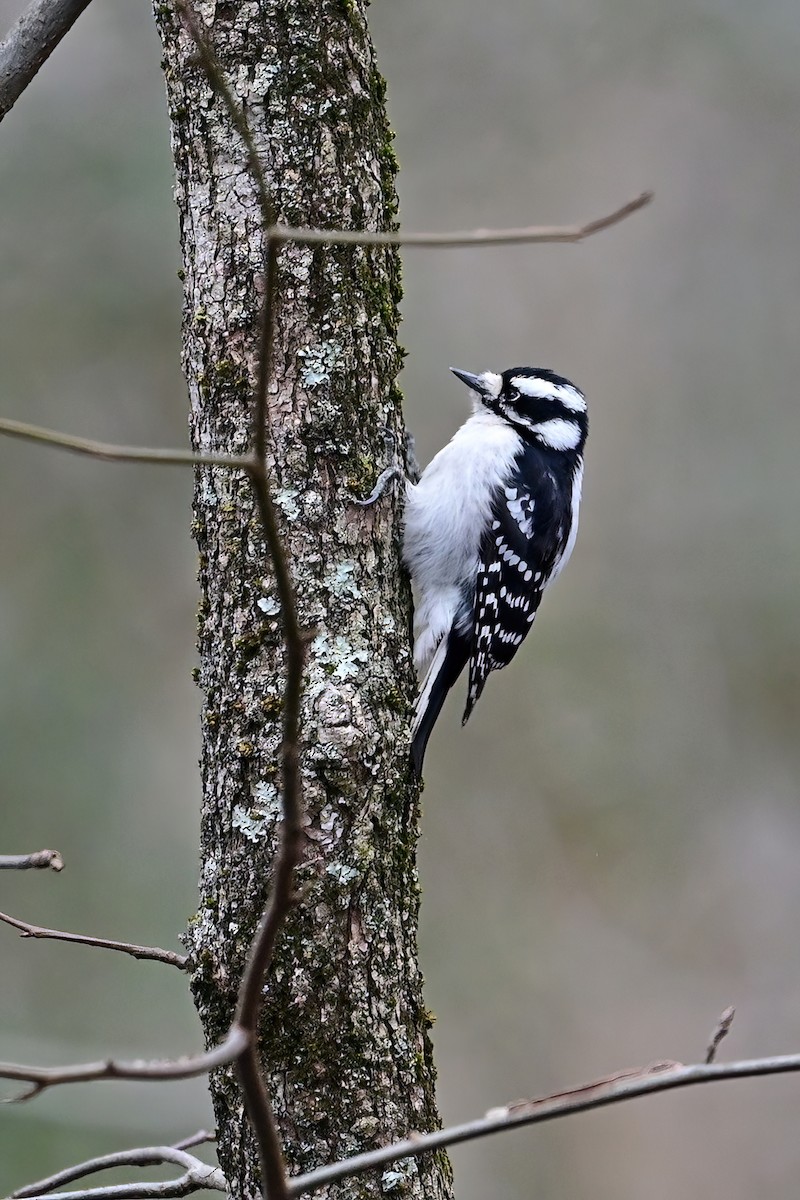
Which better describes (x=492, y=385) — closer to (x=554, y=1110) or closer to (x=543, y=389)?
(x=543, y=389)

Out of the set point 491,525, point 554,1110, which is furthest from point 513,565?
point 554,1110

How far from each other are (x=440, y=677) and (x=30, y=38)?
1877mm

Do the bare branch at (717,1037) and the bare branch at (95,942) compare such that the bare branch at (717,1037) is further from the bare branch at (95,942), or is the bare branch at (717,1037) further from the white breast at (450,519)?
the white breast at (450,519)

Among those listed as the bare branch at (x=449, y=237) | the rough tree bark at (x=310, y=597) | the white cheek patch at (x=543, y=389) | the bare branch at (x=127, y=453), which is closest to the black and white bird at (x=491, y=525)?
the white cheek patch at (x=543, y=389)

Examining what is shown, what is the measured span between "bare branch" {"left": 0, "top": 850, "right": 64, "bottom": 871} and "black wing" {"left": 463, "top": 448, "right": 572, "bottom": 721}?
2.17 meters

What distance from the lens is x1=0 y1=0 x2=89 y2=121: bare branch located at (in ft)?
7.88

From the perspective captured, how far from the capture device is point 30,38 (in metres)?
2.41

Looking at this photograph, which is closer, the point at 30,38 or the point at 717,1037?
the point at 717,1037

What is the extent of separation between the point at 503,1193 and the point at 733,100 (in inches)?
258

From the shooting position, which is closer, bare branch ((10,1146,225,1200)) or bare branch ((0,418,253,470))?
bare branch ((0,418,253,470))

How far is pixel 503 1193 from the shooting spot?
668 cm

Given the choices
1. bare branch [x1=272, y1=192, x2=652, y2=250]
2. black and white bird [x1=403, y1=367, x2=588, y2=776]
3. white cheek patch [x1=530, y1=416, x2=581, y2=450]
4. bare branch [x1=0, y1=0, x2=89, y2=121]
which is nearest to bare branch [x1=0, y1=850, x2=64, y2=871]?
bare branch [x1=272, y1=192, x2=652, y2=250]

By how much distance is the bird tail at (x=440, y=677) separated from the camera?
308 centimetres

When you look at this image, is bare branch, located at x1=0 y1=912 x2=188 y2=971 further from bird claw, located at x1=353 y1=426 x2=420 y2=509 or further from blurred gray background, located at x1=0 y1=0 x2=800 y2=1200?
blurred gray background, located at x1=0 y1=0 x2=800 y2=1200
